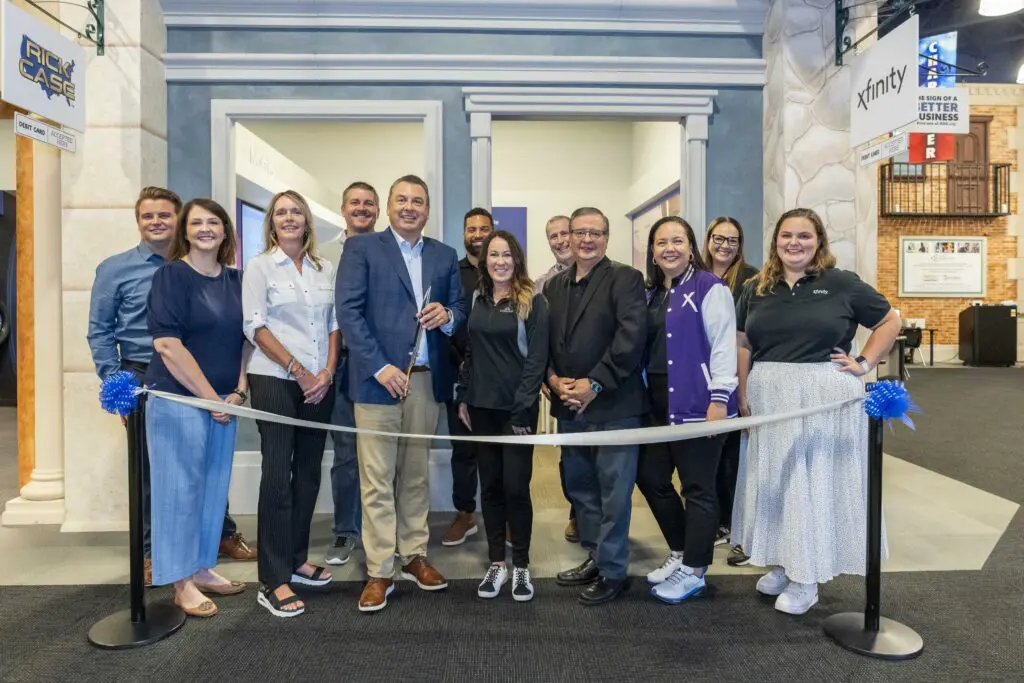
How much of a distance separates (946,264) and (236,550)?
16420 mm

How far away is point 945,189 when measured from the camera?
15250 millimetres

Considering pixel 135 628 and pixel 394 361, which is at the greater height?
pixel 394 361

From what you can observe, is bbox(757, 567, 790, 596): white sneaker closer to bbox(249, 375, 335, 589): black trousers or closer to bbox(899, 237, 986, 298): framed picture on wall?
bbox(249, 375, 335, 589): black trousers

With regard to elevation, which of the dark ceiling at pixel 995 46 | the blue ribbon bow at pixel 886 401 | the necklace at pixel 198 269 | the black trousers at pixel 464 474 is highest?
the dark ceiling at pixel 995 46

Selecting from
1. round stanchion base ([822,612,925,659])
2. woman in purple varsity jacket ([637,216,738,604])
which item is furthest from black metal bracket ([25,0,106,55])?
round stanchion base ([822,612,925,659])

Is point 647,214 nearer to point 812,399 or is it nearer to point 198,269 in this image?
point 812,399

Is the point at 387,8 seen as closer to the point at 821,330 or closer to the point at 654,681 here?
the point at 821,330

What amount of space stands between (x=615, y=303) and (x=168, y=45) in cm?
325

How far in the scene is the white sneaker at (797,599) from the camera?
262 cm

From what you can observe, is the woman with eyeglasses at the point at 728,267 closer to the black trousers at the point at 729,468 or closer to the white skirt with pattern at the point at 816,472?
the black trousers at the point at 729,468

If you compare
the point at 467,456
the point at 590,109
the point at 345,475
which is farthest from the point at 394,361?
the point at 590,109

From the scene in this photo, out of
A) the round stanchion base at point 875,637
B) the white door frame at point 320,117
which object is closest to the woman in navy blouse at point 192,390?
the white door frame at point 320,117

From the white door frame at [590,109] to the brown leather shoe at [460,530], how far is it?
185 cm

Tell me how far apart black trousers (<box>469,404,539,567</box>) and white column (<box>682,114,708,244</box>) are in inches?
81.8
